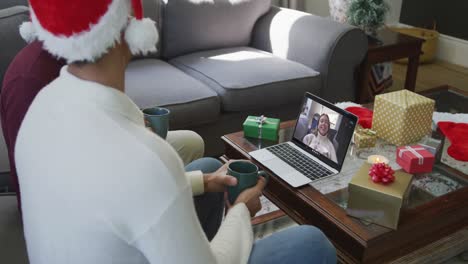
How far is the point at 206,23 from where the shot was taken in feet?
9.01

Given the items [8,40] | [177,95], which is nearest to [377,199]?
[177,95]

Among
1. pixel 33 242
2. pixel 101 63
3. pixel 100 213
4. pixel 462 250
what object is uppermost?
pixel 101 63

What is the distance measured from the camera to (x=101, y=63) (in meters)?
0.77

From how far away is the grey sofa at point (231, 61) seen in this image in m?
2.19

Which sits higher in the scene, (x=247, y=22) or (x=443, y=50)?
(x=247, y=22)

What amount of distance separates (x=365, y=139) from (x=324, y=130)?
0.61 ft

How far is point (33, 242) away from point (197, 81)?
5.14 ft

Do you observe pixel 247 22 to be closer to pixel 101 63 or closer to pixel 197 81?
pixel 197 81

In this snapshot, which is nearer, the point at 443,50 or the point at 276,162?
the point at 276,162

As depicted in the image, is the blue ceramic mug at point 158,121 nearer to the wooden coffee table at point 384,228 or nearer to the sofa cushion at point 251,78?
the wooden coffee table at point 384,228

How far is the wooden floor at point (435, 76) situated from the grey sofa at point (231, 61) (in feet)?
3.86

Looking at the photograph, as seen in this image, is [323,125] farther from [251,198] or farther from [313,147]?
[251,198]

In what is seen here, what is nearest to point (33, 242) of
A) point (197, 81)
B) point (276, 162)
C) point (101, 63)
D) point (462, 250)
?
point (101, 63)

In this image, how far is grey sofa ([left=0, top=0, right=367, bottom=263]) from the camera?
219 centimetres
